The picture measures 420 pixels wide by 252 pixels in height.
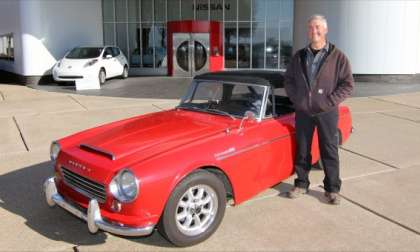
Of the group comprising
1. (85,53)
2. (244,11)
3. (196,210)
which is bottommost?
(196,210)

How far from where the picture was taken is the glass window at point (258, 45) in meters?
24.3

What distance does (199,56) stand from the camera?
→ 74.0 ft

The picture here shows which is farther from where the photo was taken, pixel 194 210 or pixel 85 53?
pixel 85 53

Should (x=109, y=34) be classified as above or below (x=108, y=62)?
above

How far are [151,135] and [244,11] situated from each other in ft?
69.3

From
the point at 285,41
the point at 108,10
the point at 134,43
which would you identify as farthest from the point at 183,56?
the point at 285,41

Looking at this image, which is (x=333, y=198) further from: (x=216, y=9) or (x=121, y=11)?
(x=121, y=11)

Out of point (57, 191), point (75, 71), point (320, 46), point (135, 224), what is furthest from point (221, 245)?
point (75, 71)

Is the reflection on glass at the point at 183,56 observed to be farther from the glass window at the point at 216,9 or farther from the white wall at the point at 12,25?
the white wall at the point at 12,25

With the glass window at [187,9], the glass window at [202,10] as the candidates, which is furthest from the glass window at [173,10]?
the glass window at [202,10]

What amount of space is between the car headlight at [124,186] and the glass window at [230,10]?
21692 mm

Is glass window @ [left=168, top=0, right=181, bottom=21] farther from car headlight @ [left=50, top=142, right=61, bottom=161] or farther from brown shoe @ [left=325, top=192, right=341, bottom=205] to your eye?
Result: brown shoe @ [left=325, top=192, right=341, bottom=205]

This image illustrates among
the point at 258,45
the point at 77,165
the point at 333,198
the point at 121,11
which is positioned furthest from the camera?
the point at 258,45

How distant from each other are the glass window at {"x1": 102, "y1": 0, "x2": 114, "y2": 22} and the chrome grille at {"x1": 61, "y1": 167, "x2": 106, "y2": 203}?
1989 cm
